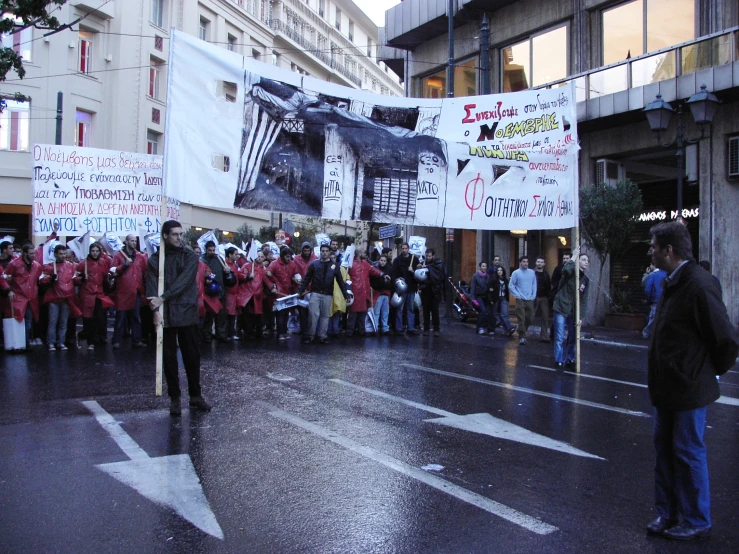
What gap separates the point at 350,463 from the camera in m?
5.33

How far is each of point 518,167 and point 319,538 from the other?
777cm

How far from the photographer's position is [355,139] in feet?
32.0

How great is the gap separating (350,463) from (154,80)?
33514mm

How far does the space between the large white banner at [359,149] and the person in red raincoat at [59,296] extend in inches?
200

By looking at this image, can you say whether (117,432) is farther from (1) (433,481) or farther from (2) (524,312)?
(2) (524,312)

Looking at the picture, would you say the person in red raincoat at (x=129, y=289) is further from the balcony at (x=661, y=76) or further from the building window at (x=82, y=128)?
the building window at (x=82, y=128)

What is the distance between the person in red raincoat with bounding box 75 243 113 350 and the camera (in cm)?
1248

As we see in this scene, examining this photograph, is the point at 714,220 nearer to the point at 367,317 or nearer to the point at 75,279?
the point at 367,317

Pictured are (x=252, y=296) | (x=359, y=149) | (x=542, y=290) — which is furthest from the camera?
(x=542, y=290)

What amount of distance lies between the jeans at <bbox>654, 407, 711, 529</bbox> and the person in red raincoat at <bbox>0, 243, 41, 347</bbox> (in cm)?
1044

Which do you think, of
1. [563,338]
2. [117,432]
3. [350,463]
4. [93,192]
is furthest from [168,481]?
[93,192]

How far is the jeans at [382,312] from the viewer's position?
51.1 ft

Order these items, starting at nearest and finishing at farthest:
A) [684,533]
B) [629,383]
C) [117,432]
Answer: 1. [684,533]
2. [117,432]
3. [629,383]

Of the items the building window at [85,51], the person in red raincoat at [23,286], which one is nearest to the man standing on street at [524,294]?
the person in red raincoat at [23,286]
